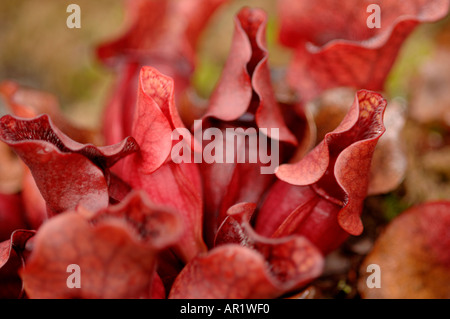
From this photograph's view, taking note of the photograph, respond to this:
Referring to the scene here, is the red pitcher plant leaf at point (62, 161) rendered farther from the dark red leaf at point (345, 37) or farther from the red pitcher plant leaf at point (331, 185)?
the dark red leaf at point (345, 37)

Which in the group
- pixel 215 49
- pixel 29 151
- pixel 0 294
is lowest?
pixel 0 294

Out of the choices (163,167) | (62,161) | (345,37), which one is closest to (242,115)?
(163,167)

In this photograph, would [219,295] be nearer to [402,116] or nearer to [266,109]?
[266,109]

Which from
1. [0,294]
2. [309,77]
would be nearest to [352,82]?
[309,77]

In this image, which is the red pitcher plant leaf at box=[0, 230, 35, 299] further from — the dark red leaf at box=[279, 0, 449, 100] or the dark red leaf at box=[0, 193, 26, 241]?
the dark red leaf at box=[279, 0, 449, 100]

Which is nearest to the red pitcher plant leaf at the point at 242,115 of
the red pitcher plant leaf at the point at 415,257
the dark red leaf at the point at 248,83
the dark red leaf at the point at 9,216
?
the dark red leaf at the point at 248,83

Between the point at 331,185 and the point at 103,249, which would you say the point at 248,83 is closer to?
the point at 331,185
